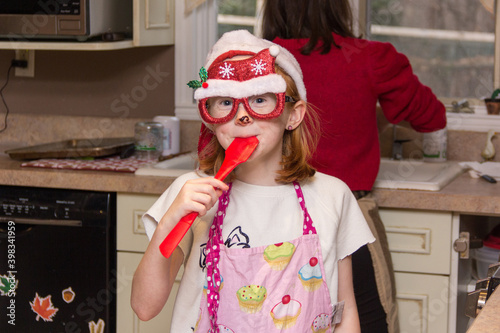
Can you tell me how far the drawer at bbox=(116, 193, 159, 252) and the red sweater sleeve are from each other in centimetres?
76

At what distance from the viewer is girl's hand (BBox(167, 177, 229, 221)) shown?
3.89ft

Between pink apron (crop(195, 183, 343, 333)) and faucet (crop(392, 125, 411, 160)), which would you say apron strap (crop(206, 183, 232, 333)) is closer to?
pink apron (crop(195, 183, 343, 333))

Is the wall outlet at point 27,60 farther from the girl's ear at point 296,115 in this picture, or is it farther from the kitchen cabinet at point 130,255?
the girl's ear at point 296,115

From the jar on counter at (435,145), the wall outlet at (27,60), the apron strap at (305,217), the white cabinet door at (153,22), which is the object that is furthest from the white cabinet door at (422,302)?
the wall outlet at (27,60)

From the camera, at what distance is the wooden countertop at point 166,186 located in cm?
202

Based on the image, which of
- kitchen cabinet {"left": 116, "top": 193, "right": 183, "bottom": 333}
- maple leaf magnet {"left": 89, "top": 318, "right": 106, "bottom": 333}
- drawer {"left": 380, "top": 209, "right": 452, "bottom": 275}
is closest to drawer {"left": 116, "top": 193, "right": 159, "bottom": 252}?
kitchen cabinet {"left": 116, "top": 193, "right": 183, "bottom": 333}

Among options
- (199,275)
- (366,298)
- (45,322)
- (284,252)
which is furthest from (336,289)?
(45,322)

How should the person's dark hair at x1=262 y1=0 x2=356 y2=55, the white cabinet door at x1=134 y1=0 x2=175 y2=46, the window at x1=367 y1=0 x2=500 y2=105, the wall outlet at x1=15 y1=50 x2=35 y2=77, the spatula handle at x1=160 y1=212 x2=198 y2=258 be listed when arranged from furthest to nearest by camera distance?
the wall outlet at x1=15 y1=50 x2=35 y2=77
the window at x1=367 y1=0 x2=500 y2=105
the white cabinet door at x1=134 y1=0 x2=175 y2=46
the person's dark hair at x1=262 y1=0 x2=356 y2=55
the spatula handle at x1=160 y1=212 x2=198 y2=258

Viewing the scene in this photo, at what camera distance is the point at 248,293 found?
52.3 inches

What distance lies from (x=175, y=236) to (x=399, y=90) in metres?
1.05

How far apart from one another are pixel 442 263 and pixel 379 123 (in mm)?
545

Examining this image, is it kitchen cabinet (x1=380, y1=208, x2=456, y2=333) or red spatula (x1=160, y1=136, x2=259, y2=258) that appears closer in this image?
red spatula (x1=160, y1=136, x2=259, y2=258)

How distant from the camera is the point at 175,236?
1.13 metres

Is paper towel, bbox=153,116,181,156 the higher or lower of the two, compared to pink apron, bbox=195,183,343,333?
higher
